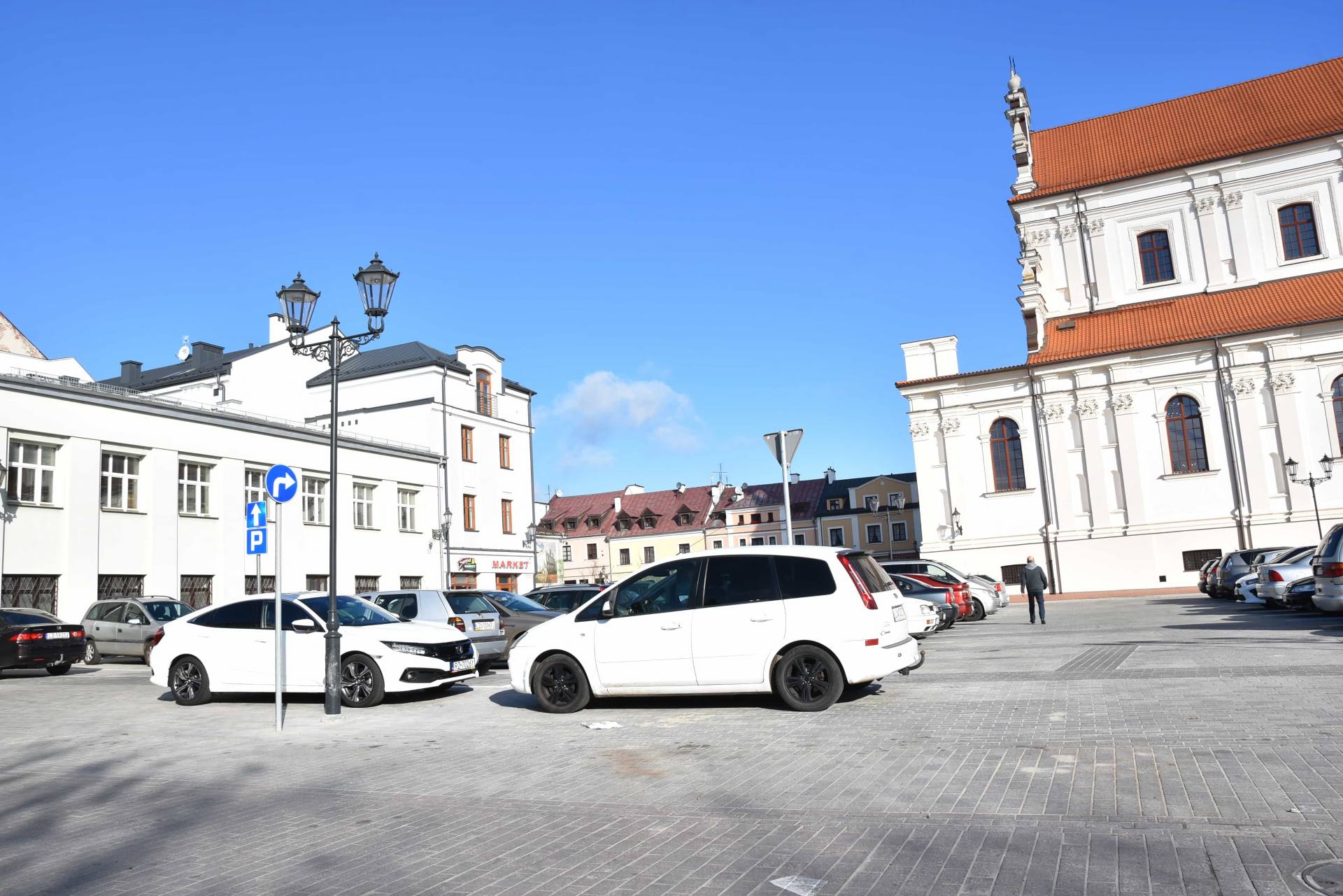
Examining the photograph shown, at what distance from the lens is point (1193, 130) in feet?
168

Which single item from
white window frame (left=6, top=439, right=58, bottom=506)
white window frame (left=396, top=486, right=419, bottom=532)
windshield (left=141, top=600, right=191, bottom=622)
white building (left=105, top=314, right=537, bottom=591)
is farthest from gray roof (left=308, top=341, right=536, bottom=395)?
windshield (left=141, top=600, right=191, bottom=622)

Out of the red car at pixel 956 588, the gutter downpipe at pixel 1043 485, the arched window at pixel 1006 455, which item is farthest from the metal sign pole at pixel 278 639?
the arched window at pixel 1006 455

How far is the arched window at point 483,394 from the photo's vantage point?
47.7 metres

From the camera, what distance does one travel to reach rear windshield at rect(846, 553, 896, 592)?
1094 cm

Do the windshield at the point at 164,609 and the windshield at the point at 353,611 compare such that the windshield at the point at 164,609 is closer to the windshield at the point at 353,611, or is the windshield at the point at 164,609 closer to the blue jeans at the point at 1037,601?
the windshield at the point at 353,611

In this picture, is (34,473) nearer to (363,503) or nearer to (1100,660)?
(363,503)

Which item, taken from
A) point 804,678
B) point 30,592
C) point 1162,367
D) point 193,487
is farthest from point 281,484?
point 1162,367

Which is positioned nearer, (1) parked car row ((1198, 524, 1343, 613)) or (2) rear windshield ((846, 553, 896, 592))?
(2) rear windshield ((846, 553, 896, 592))

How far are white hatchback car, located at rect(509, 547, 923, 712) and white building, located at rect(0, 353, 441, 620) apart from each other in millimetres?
14196

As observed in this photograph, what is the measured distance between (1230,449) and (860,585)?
3850 centimetres

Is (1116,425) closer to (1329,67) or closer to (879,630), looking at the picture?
(1329,67)

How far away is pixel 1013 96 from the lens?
5519cm

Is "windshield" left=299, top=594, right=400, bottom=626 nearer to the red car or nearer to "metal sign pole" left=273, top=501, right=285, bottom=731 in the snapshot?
"metal sign pole" left=273, top=501, right=285, bottom=731

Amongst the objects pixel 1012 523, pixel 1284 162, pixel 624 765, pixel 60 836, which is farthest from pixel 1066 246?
pixel 60 836
